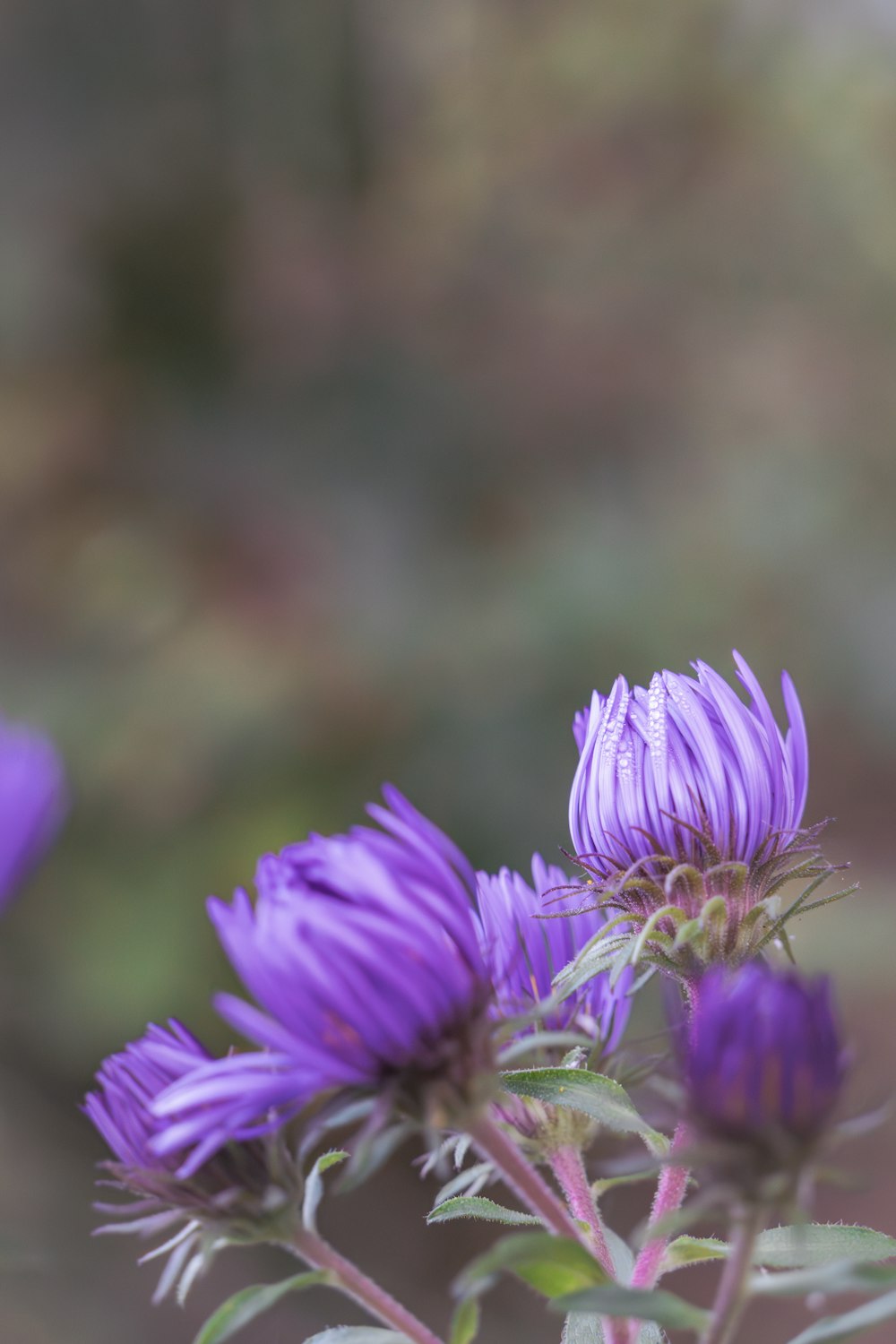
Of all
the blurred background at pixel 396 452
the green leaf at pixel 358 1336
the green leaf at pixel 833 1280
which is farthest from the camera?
the blurred background at pixel 396 452

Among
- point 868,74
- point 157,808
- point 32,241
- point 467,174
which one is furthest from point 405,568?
point 868,74

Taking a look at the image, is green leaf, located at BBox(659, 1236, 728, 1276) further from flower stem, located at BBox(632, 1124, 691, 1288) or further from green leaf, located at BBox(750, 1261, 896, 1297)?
green leaf, located at BBox(750, 1261, 896, 1297)

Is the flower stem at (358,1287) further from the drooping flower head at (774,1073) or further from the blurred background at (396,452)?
the blurred background at (396,452)

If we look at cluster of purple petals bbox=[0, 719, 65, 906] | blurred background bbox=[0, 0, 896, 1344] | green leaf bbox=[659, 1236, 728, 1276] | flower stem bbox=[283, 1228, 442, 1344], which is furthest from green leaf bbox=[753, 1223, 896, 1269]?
blurred background bbox=[0, 0, 896, 1344]

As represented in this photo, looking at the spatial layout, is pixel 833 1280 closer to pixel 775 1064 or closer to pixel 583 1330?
pixel 775 1064

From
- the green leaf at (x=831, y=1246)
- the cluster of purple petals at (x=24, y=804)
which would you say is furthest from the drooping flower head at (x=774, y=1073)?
the cluster of purple petals at (x=24, y=804)

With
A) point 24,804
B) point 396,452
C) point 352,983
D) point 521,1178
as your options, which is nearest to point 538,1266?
point 521,1178

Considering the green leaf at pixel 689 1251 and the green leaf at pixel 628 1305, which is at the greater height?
the green leaf at pixel 689 1251
